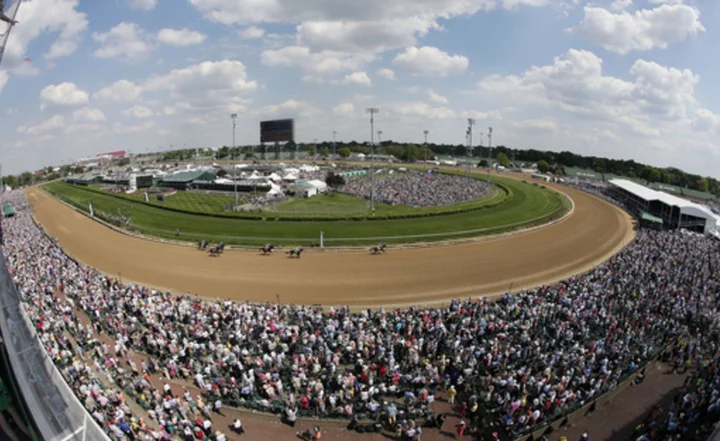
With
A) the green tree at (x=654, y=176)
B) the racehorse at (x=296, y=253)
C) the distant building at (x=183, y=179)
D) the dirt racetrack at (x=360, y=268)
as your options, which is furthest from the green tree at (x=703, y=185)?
the distant building at (x=183, y=179)

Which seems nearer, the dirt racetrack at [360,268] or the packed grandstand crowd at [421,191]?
the dirt racetrack at [360,268]

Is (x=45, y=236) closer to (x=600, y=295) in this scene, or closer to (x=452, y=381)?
(x=452, y=381)

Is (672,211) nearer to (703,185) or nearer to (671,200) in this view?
(671,200)

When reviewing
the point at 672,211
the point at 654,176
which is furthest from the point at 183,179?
the point at 654,176

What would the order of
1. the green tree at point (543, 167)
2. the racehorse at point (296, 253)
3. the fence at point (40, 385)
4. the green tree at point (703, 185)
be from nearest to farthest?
the fence at point (40, 385), the racehorse at point (296, 253), the green tree at point (703, 185), the green tree at point (543, 167)

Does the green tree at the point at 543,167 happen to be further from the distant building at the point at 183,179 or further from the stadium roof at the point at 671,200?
the distant building at the point at 183,179

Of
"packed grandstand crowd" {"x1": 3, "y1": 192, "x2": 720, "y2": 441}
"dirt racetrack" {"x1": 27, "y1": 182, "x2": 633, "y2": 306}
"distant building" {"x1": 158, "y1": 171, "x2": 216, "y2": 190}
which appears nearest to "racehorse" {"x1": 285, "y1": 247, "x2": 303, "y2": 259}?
"dirt racetrack" {"x1": 27, "y1": 182, "x2": 633, "y2": 306}

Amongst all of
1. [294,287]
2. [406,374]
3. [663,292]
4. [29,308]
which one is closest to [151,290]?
[29,308]

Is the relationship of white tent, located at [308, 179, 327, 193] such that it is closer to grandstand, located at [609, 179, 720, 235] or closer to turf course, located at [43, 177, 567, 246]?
turf course, located at [43, 177, 567, 246]
